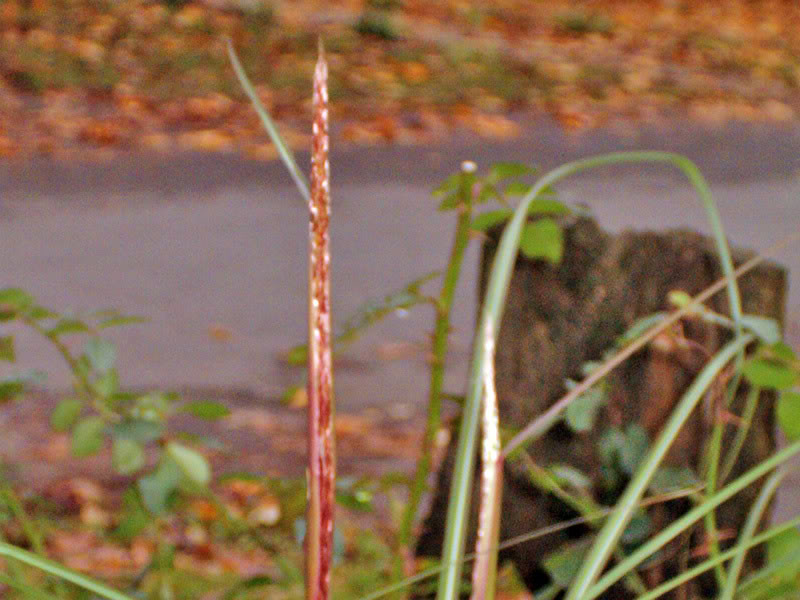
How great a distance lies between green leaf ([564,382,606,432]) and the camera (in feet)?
5.18

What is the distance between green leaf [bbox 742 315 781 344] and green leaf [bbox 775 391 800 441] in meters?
0.08

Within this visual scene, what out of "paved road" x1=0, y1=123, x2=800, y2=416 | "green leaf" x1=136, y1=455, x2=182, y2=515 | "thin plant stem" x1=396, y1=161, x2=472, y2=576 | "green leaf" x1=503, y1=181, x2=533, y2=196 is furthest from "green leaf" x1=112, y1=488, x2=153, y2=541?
"paved road" x1=0, y1=123, x2=800, y2=416

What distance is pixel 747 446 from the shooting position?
181cm

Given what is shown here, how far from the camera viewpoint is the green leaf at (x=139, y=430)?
1694 mm

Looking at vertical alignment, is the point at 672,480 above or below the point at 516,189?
below

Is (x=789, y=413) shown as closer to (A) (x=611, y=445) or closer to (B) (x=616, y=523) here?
(A) (x=611, y=445)

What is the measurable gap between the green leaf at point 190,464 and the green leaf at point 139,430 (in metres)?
0.05

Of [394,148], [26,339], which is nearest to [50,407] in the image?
[26,339]

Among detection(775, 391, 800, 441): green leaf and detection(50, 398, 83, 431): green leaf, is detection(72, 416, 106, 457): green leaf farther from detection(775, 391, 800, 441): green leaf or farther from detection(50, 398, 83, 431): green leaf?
detection(775, 391, 800, 441): green leaf

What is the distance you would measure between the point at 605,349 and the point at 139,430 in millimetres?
785

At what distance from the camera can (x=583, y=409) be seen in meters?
1.61

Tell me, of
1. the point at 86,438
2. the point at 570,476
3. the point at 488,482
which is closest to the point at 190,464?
the point at 86,438

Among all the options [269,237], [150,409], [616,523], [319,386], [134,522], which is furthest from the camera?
[269,237]

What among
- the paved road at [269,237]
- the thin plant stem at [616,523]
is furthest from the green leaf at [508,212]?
the paved road at [269,237]
